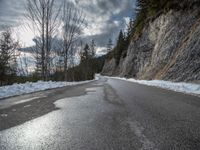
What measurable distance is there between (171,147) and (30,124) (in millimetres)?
2969

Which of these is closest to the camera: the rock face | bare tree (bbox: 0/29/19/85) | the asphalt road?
the asphalt road

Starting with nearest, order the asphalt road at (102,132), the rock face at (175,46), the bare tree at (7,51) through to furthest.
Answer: the asphalt road at (102,132) < the rock face at (175,46) < the bare tree at (7,51)

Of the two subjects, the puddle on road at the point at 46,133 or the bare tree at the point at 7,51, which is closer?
the puddle on road at the point at 46,133

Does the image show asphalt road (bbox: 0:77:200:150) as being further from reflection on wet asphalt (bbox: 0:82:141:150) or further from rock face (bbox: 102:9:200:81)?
rock face (bbox: 102:9:200:81)

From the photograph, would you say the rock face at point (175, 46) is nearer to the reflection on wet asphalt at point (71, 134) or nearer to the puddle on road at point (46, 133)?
the reflection on wet asphalt at point (71, 134)

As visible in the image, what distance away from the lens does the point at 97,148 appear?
2949 millimetres

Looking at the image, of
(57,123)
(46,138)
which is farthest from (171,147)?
(57,123)

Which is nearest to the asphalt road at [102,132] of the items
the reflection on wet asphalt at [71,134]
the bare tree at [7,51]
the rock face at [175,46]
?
the reflection on wet asphalt at [71,134]

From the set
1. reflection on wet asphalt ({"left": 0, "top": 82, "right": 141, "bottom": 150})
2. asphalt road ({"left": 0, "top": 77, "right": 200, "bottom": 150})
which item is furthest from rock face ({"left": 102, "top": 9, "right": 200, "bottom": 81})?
reflection on wet asphalt ({"left": 0, "top": 82, "right": 141, "bottom": 150})

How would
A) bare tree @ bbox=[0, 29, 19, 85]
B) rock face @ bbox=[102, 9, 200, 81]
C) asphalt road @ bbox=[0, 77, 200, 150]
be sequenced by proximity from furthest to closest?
bare tree @ bbox=[0, 29, 19, 85]
rock face @ bbox=[102, 9, 200, 81]
asphalt road @ bbox=[0, 77, 200, 150]

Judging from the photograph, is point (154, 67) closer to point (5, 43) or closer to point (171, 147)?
point (5, 43)

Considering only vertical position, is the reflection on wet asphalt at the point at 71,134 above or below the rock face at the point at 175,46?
below

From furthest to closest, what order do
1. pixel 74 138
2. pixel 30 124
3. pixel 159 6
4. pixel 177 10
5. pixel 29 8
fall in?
pixel 159 6
pixel 177 10
pixel 29 8
pixel 30 124
pixel 74 138

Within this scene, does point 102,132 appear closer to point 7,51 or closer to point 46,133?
point 46,133
